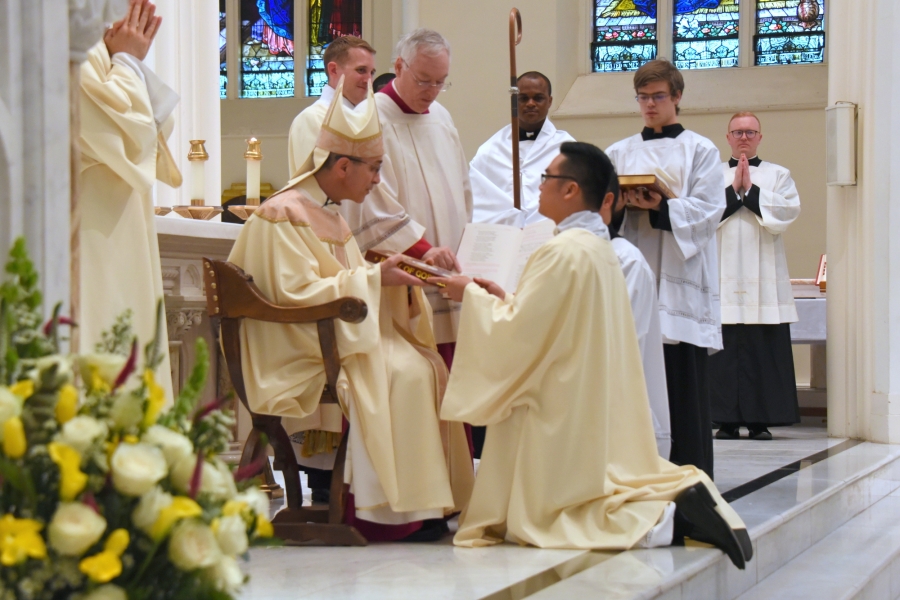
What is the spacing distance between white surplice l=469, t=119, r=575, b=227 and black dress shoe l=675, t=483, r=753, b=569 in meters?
2.56

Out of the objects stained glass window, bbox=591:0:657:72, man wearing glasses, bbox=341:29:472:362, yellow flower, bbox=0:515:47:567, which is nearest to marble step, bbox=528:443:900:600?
man wearing glasses, bbox=341:29:472:362

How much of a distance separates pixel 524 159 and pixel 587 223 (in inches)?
95.2

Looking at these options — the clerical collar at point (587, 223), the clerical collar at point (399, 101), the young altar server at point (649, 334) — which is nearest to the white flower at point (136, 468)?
the clerical collar at point (587, 223)

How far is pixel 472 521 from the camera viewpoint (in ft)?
13.6

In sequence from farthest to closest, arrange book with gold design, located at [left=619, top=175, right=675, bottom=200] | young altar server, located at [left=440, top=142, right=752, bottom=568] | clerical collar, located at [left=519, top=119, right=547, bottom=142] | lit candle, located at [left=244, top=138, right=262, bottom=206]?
clerical collar, located at [left=519, top=119, right=547, bottom=142] < lit candle, located at [left=244, top=138, right=262, bottom=206] < book with gold design, located at [left=619, top=175, right=675, bottom=200] < young altar server, located at [left=440, top=142, right=752, bottom=568]

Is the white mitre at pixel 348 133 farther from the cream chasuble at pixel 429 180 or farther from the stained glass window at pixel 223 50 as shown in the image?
the stained glass window at pixel 223 50

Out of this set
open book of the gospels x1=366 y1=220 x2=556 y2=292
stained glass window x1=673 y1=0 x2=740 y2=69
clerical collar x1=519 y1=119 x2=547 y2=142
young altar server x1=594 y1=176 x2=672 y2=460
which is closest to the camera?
open book of the gospels x1=366 y1=220 x2=556 y2=292

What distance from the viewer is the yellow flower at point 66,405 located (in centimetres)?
151

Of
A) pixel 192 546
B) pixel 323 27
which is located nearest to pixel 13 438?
pixel 192 546

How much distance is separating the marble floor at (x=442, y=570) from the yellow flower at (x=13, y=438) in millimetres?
1815

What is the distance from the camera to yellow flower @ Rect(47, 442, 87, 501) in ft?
4.78

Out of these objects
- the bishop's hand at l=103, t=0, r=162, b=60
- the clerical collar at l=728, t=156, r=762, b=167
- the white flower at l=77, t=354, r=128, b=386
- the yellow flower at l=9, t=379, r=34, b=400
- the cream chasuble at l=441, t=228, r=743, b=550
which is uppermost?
the bishop's hand at l=103, t=0, r=162, b=60

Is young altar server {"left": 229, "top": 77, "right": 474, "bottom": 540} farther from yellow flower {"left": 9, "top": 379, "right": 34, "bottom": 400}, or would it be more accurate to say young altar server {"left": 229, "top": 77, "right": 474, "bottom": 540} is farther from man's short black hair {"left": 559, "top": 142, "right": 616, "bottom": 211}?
yellow flower {"left": 9, "top": 379, "right": 34, "bottom": 400}

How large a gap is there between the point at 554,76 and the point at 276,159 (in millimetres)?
3263
